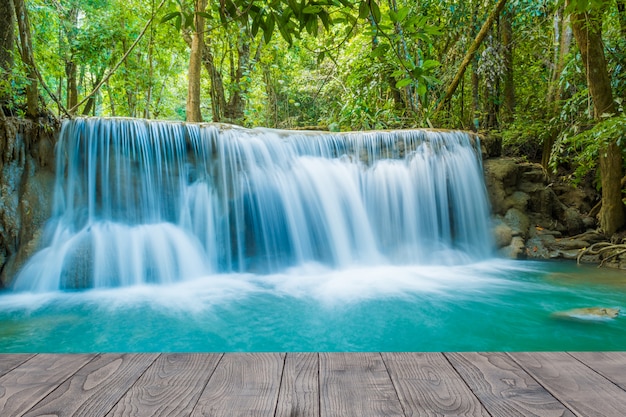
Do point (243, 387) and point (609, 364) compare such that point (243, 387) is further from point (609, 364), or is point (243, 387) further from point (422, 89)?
point (609, 364)

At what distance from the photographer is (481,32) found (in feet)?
26.3

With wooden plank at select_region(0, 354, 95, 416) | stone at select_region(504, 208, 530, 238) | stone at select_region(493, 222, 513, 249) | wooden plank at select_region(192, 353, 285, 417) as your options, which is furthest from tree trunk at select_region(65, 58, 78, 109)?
wooden plank at select_region(192, 353, 285, 417)

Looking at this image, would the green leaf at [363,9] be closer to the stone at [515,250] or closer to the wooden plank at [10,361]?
the wooden plank at [10,361]

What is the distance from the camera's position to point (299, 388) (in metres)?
1.31

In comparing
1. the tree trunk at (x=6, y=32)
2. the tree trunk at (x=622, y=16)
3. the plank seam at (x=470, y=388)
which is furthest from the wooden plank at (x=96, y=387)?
the tree trunk at (x=622, y=16)

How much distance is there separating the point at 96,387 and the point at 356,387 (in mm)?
771

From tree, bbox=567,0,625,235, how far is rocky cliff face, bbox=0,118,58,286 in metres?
6.45

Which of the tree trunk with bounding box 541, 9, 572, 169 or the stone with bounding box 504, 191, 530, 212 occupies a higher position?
the tree trunk with bounding box 541, 9, 572, 169

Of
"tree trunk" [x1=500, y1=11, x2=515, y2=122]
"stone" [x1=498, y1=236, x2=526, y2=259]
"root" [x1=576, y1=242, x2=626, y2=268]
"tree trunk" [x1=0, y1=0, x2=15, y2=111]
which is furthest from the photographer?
"tree trunk" [x1=500, y1=11, x2=515, y2=122]

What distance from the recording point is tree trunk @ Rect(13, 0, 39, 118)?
4.81 metres

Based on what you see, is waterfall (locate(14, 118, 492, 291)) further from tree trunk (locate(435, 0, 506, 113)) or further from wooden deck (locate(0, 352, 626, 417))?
wooden deck (locate(0, 352, 626, 417))

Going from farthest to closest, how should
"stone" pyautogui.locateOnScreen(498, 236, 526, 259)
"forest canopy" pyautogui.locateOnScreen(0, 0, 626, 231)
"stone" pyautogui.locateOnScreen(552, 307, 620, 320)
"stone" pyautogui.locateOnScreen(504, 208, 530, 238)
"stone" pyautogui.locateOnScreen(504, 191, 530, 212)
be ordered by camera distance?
"stone" pyautogui.locateOnScreen(504, 191, 530, 212) < "stone" pyautogui.locateOnScreen(504, 208, 530, 238) < "stone" pyautogui.locateOnScreen(498, 236, 526, 259) < "forest canopy" pyautogui.locateOnScreen(0, 0, 626, 231) < "stone" pyautogui.locateOnScreen(552, 307, 620, 320)

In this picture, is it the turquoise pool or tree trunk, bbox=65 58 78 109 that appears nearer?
the turquoise pool

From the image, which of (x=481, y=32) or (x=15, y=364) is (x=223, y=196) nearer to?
(x=15, y=364)
